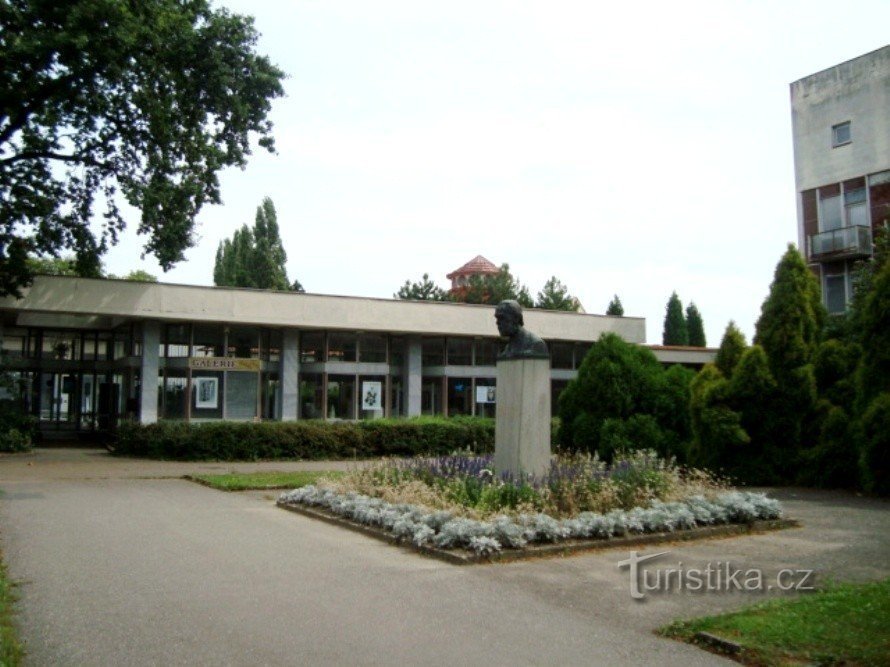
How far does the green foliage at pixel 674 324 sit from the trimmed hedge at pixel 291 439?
3756cm

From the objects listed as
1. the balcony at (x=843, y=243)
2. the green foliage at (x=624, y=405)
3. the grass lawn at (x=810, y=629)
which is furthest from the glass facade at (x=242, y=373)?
the grass lawn at (x=810, y=629)

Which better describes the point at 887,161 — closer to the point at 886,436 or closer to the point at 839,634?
the point at 886,436

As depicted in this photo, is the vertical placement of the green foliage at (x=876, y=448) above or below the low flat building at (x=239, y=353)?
below

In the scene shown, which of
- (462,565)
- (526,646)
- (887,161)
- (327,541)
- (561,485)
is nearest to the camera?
(526,646)

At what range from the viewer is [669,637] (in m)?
5.93

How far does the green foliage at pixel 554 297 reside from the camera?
5459 cm

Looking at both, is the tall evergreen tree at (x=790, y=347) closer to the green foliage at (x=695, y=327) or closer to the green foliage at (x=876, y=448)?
the green foliage at (x=876, y=448)

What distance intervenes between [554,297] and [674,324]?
12.0m

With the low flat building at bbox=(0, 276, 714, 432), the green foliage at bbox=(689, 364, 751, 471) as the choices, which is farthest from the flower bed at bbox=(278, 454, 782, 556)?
the low flat building at bbox=(0, 276, 714, 432)

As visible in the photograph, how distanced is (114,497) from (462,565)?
8.07m

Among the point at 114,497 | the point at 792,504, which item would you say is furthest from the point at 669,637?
the point at 114,497

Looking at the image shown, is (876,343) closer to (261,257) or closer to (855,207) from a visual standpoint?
(855,207)

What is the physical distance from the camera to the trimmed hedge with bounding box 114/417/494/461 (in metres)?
22.8

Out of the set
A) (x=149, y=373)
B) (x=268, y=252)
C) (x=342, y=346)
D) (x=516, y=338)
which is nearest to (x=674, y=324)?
→ (x=268, y=252)
